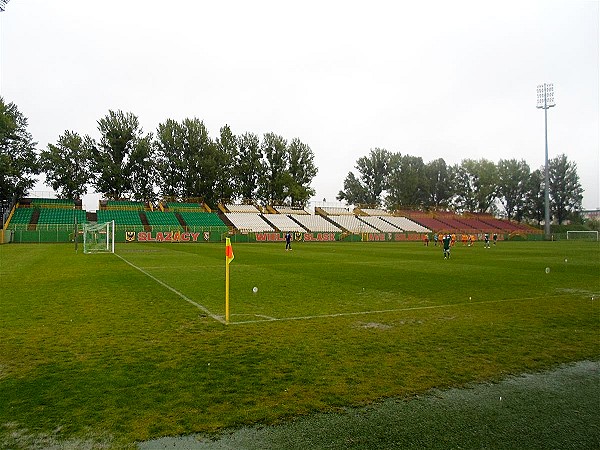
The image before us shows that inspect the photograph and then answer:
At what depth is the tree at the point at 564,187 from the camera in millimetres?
95375

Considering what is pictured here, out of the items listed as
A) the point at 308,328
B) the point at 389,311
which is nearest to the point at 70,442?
the point at 308,328

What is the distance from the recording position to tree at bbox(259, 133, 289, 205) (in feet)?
257

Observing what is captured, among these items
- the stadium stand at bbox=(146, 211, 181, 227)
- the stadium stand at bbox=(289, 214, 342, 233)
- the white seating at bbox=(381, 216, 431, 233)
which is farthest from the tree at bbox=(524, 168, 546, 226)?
the stadium stand at bbox=(146, 211, 181, 227)

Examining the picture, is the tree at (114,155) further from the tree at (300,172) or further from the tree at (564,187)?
the tree at (564,187)

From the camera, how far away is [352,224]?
70.6 m

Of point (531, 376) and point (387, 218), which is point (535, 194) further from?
point (531, 376)

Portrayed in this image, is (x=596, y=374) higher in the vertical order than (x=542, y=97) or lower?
lower

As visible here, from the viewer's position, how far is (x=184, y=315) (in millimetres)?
9453

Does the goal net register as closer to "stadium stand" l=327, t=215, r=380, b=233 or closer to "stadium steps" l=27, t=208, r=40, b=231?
"stadium steps" l=27, t=208, r=40, b=231

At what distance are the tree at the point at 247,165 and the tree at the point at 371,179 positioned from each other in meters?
29.3

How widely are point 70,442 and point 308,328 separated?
4971 millimetres

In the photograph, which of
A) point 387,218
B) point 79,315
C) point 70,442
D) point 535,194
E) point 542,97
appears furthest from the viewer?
point 535,194

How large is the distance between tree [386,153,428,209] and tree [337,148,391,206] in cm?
161

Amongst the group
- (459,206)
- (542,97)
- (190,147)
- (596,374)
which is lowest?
(596,374)
